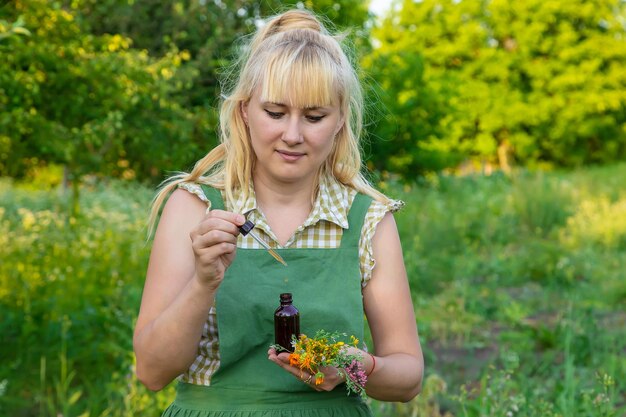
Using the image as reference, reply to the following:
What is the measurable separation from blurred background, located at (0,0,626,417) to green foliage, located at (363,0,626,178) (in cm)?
2514

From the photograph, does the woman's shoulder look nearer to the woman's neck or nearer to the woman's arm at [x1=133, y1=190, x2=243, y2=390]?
the woman's arm at [x1=133, y1=190, x2=243, y2=390]

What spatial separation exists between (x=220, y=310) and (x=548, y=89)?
3744 cm

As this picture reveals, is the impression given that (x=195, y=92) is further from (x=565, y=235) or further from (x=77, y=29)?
(x=565, y=235)

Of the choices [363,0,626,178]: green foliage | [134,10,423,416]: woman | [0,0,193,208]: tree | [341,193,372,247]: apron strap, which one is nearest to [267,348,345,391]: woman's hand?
[134,10,423,416]: woman

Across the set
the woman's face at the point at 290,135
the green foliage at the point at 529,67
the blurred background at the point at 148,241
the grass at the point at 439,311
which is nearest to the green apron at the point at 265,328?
the woman's face at the point at 290,135

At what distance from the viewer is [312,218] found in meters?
2.35

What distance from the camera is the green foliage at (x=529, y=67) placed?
37219 mm

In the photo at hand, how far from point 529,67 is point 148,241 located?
3490cm

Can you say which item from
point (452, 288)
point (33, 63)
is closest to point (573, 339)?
point (452, 288)

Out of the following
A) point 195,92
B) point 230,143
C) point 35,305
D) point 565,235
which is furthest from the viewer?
point 565,235

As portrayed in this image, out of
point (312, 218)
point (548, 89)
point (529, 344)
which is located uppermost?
point (548, 89)

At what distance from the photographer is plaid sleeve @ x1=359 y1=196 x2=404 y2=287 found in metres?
2.36

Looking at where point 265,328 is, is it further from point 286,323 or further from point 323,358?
point 323,358

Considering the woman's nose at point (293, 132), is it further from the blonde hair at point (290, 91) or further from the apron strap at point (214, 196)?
the apron strap at point (214, 196)
